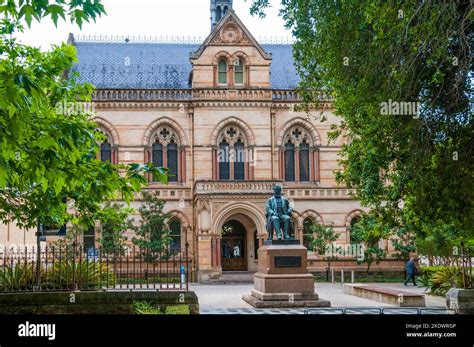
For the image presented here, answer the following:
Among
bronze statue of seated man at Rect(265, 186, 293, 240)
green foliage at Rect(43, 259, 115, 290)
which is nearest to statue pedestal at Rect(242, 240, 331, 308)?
bronze statue of seated man at Rect(265, 186, 293, 240)

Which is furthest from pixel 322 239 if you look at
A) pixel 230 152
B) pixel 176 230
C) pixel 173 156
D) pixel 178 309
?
pixel 178 309

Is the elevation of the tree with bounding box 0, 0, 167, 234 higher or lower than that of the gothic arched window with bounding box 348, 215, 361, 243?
higher

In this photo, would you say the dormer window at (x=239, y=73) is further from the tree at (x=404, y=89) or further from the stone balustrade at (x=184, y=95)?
the tree at (x=404, y=89)

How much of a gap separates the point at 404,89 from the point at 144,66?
3120cm

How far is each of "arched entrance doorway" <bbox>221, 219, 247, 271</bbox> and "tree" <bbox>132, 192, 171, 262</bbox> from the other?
16.3ft

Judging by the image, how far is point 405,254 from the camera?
37844mm

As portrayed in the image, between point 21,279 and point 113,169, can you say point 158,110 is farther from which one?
point 113,169

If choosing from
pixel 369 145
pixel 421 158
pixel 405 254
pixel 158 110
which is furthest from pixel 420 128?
pixel 158 110

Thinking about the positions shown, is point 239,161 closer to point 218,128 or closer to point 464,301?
point 218,128

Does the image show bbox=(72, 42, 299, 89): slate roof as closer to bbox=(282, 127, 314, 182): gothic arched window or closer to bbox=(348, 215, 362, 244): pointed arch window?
bbox=(282, 127, 314, 182): gothic arched window

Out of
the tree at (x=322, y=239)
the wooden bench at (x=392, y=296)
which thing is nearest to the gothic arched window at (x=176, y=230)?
the tree at (x=322, y=239)

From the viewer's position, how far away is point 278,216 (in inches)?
838

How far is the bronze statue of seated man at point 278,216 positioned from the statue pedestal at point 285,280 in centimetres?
42

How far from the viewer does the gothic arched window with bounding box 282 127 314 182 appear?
1623 inches
